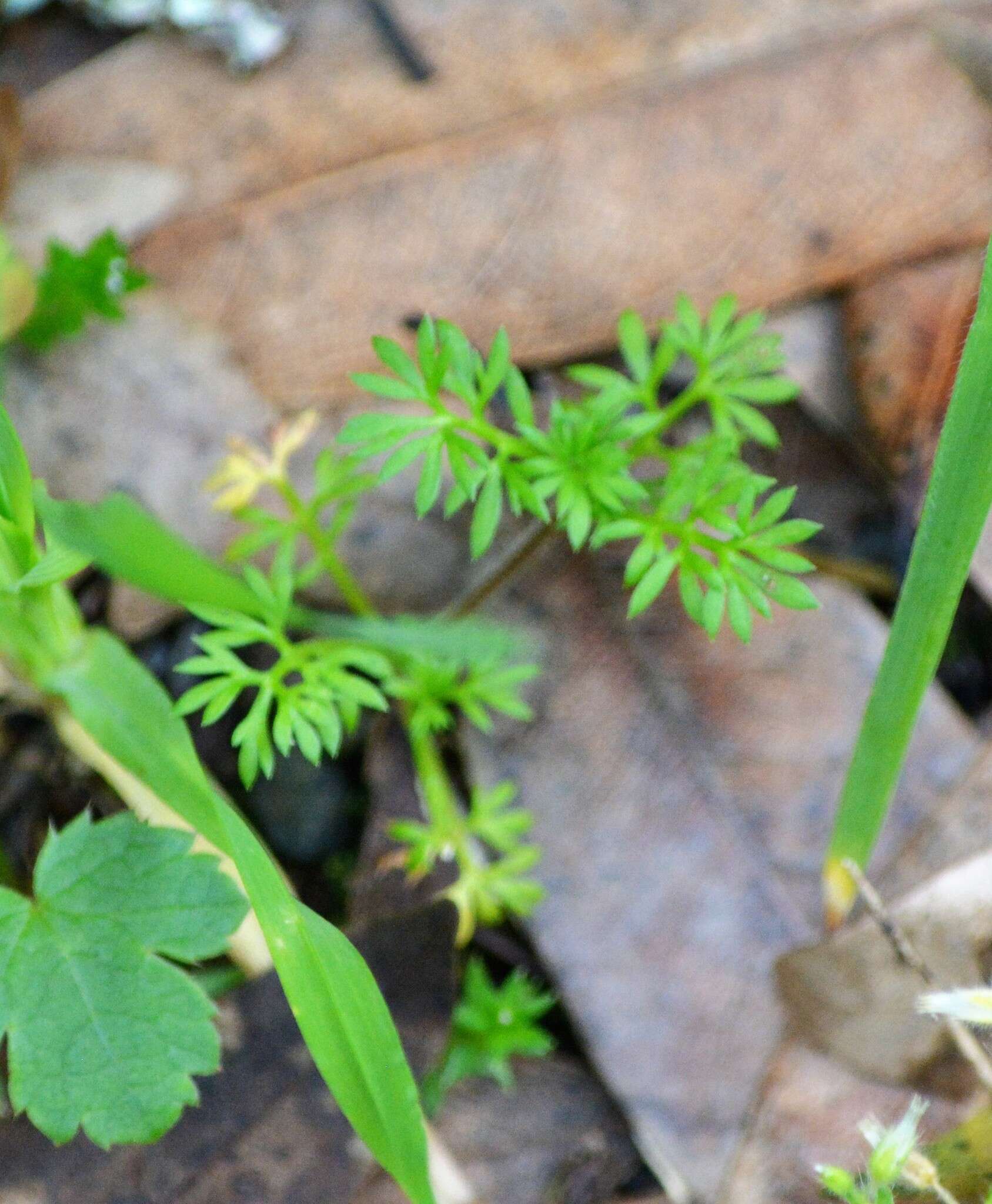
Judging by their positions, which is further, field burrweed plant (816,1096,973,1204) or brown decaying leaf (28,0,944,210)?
brown decaying leaf (28,0,944,210)

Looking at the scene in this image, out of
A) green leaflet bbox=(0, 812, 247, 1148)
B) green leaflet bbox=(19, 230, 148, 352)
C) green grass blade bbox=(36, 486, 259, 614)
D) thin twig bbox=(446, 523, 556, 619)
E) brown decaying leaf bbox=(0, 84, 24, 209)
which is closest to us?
green grass blade bbox=(36, 486, 259, 614)

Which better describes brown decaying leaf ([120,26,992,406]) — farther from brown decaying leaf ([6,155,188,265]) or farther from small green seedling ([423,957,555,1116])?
small green seedling ([423,957,555,1116])

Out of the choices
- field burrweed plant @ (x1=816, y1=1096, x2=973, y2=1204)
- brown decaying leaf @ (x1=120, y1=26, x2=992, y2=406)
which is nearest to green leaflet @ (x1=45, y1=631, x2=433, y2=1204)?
field burrweed plant @ (x1=816, y1=1096, x2=973, y2=1204)

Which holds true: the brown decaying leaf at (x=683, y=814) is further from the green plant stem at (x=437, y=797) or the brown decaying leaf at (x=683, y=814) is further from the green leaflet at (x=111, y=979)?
the green leaflet at (x=111, y=979)

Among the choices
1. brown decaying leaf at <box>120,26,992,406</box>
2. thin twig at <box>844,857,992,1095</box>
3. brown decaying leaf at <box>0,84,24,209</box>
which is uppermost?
brown decaying leaf at <box>0,84,24,209</box>

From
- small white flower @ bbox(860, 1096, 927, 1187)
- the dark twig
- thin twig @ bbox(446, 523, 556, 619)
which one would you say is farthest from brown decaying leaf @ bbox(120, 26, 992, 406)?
small white flower @ bbox(860, 1096, 927, 1187)

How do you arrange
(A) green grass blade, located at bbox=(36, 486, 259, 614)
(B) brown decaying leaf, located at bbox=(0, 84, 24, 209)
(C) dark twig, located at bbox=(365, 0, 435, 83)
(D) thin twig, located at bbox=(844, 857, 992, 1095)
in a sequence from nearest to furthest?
(A) green grass blade, located at bbox=(36, 486, 259, 614) < (D) thin twig, located at bbox=(844, 857, 992, 1095) < (B) brown decaying leaf, located at bbox=(0, 84, 24, 209) < (C) dark twig, located at bbox=(365, 0, 435, 83)

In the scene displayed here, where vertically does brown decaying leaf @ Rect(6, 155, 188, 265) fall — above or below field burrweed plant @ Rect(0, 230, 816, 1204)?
above
